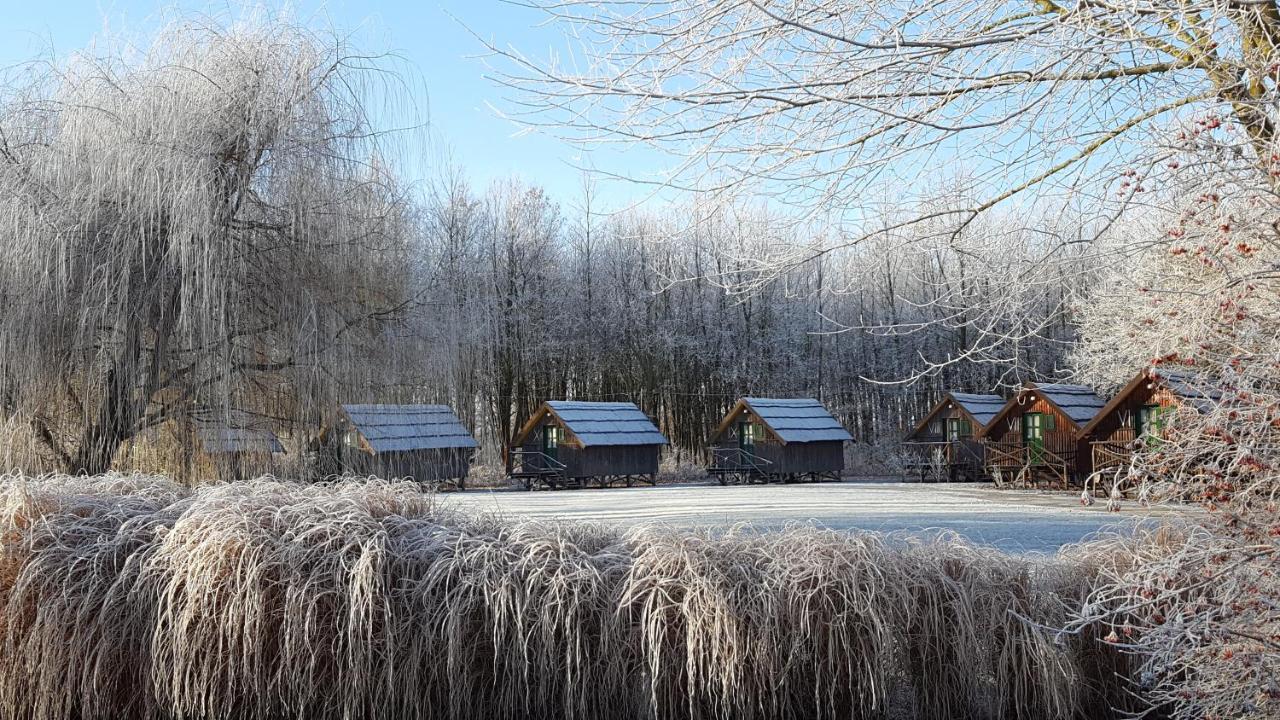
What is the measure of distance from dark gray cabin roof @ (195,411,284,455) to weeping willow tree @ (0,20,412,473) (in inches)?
3.3

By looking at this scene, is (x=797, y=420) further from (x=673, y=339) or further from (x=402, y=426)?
(x=402, y=426)

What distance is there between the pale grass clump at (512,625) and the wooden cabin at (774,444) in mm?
21377

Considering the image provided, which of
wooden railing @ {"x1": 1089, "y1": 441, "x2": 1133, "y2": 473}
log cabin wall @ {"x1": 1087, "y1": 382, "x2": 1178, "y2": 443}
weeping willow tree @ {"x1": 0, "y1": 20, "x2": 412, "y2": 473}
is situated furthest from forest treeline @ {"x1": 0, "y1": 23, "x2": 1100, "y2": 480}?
log cabin wall @ {"x1": 1087, "y1": 382, "x2": 1178, "y2": 443}

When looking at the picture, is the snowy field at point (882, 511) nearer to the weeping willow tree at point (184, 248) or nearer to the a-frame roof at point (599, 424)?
the weeping willow tree at point (184, 248)

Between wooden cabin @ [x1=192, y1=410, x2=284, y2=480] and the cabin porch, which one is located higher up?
wooden cabin @ [x1=192, y1=410, x2=284, y2=480]

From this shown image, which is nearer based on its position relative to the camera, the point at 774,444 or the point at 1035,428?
the point at 1035,428

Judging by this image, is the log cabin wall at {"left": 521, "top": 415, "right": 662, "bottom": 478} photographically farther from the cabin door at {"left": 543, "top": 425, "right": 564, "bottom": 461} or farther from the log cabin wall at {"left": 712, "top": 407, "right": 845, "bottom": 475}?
the log cabin wall at {"left": 712, "top": 407, "right": 845, "bottom": 475}

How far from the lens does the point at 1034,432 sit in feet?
76.9

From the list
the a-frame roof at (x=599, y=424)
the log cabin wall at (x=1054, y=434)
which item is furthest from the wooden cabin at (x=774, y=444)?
the log cabin wall at (x=1054, y=434)

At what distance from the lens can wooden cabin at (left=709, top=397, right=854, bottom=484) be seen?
2653cm

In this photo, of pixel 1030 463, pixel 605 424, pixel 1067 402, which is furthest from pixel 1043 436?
pixel 605 424

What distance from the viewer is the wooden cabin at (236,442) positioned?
833 cm

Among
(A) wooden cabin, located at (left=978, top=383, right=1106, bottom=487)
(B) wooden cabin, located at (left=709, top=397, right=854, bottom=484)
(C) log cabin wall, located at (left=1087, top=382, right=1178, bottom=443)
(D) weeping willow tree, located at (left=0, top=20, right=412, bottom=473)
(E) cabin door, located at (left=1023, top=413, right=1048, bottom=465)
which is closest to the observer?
(D) weeping willow tree, located at (left=0, top=20, right=412, bottom=473)

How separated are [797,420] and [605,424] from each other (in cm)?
564
